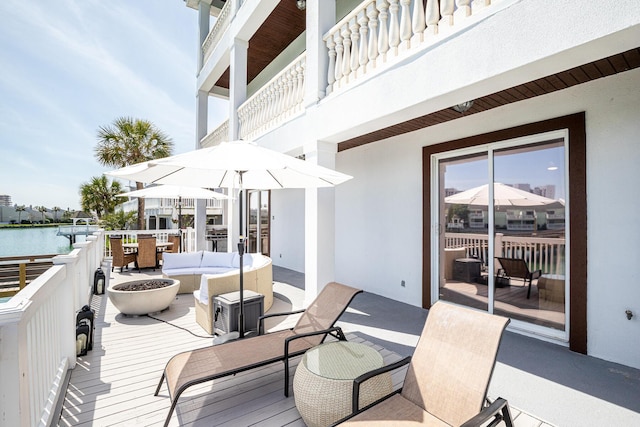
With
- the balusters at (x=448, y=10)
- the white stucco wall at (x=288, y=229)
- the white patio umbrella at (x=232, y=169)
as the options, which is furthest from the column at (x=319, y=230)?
the white stucco wall at (x=288, y=229)

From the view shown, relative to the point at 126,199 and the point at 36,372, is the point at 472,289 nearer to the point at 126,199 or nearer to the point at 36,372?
the point at 36,372

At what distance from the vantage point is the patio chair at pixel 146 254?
861 cm

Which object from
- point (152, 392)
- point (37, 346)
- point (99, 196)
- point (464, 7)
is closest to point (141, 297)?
point (152, 392)

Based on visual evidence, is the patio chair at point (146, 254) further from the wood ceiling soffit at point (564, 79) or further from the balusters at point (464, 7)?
the balusters at point (464, 7)

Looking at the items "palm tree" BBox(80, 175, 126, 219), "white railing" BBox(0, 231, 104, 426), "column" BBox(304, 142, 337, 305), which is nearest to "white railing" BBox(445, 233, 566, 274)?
"column" BBox(304, 142, 337, 305)

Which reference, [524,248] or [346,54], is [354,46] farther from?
[524,248]

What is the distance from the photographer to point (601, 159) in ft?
11.2

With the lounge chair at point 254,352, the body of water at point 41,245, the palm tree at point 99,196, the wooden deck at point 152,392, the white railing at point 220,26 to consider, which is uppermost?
the white railing at point 220,26

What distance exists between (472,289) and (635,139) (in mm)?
2827

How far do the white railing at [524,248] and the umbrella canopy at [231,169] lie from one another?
263 cm

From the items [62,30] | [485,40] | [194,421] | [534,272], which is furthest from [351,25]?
[62,30]

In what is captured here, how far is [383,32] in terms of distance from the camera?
3.70m

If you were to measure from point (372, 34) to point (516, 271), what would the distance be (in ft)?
12.9

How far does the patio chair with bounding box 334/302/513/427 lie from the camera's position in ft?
6.22
